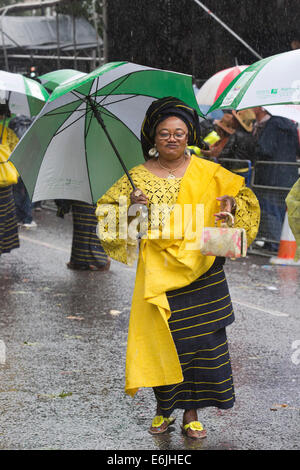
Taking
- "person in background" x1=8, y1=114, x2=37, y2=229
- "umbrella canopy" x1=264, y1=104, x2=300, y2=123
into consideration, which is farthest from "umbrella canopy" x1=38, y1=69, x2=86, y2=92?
"umbrella canopy" x1=264, y1=104, x2=300, y2=123

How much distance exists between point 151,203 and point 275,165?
739 centimetres

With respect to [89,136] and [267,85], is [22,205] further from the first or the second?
[267,85]

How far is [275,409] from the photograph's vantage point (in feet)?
17.9

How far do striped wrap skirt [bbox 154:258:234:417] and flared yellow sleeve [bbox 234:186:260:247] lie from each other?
0.24 metres

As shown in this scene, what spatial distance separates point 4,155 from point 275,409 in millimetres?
5545

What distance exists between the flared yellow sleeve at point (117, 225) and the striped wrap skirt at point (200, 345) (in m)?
0.37

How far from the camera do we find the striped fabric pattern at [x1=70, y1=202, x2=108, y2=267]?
10.5 metres

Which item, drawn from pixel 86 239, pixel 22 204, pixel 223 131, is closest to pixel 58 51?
pixel 22 204

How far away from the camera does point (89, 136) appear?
619 centimetres

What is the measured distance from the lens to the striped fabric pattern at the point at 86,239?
1048cm

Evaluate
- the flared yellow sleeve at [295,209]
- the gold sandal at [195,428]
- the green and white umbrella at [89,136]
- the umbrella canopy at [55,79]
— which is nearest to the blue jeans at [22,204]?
the umbrella canopy at [55,79]

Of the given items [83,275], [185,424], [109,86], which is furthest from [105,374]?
[83,275]

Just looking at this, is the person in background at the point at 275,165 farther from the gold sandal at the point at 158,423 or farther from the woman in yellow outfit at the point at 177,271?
the gold sandal at the point at 158,423

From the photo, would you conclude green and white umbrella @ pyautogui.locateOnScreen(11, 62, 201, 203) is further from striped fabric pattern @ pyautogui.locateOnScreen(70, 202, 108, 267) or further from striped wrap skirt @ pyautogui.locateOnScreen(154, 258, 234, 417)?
striped fabric pattern @ pyautogui.locateOnScreen(70, 202, 108, 267)
